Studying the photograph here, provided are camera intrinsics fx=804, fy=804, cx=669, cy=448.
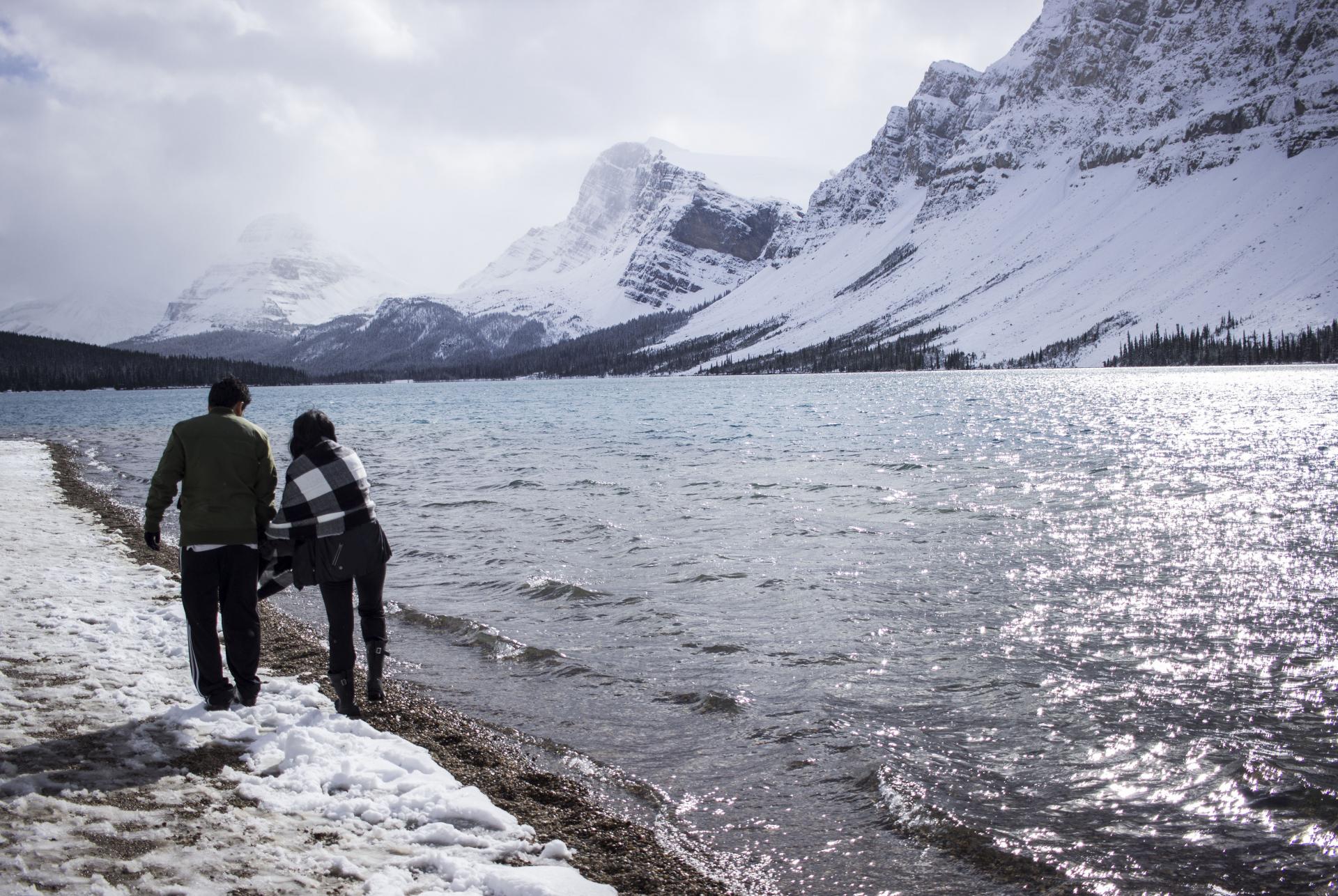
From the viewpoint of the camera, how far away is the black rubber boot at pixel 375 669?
920 centimetres

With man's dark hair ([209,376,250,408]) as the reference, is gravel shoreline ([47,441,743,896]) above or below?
below

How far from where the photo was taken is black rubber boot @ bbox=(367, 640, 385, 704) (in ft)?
30.2

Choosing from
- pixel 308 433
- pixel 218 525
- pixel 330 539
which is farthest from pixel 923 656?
pixel 218 525

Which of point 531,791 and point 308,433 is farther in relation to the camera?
point 308,433

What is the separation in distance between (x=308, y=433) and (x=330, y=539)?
115 cm

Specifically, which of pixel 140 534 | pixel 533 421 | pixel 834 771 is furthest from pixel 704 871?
pixel 533 421

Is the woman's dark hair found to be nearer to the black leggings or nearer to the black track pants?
the black track pants

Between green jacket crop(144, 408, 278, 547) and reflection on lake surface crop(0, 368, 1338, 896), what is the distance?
137 inches

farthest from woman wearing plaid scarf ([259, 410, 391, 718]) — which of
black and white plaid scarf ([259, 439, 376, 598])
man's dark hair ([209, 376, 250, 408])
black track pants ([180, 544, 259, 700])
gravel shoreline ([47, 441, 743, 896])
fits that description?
gravel shoreline ([47, 441, 743, 896])

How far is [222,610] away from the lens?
841 cm

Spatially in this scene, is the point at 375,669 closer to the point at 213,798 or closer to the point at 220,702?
the point at 220,702

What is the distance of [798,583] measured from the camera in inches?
590

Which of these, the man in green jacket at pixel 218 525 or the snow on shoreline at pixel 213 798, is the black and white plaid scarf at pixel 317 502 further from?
the snow on shoreline at pixel 213 798

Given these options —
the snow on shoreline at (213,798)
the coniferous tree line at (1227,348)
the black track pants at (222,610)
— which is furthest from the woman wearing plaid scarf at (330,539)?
the coniferous tree line at (1227,348)
